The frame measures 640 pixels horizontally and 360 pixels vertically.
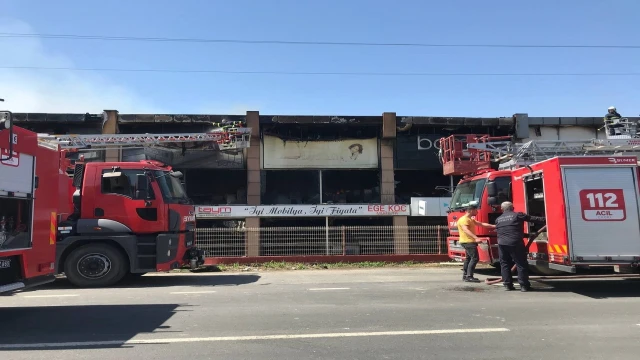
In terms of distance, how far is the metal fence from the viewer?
48.6 ft

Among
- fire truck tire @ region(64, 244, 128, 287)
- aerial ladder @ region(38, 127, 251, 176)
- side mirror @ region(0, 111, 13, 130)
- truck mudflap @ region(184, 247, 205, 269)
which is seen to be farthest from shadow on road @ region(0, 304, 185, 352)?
truck mudflap @ region(184, 247, 205, 269)

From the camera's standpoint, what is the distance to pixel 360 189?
20.9 metres

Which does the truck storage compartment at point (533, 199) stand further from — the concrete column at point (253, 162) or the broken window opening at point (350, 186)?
the concrete column at point (253, 162)

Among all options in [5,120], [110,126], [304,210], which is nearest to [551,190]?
[5,120]

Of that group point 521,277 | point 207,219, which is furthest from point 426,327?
point 207,219

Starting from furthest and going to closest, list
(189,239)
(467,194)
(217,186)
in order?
(217,186) < (467,194) < (189,239)

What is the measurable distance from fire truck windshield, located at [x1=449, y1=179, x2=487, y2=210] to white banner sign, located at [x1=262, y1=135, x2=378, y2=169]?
712 cm

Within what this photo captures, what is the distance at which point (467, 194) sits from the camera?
39.9 feet

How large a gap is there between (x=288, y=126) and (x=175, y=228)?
9.37 meters

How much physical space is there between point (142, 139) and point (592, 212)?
11.8m

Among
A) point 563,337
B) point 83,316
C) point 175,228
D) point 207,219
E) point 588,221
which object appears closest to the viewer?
point 563,337

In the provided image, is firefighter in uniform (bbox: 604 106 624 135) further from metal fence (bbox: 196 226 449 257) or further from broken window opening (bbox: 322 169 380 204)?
broken window opening (bbox: 322 169 380 204)

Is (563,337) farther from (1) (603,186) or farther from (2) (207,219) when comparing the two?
(2) (207,219)

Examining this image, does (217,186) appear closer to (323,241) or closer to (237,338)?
(323,241)
